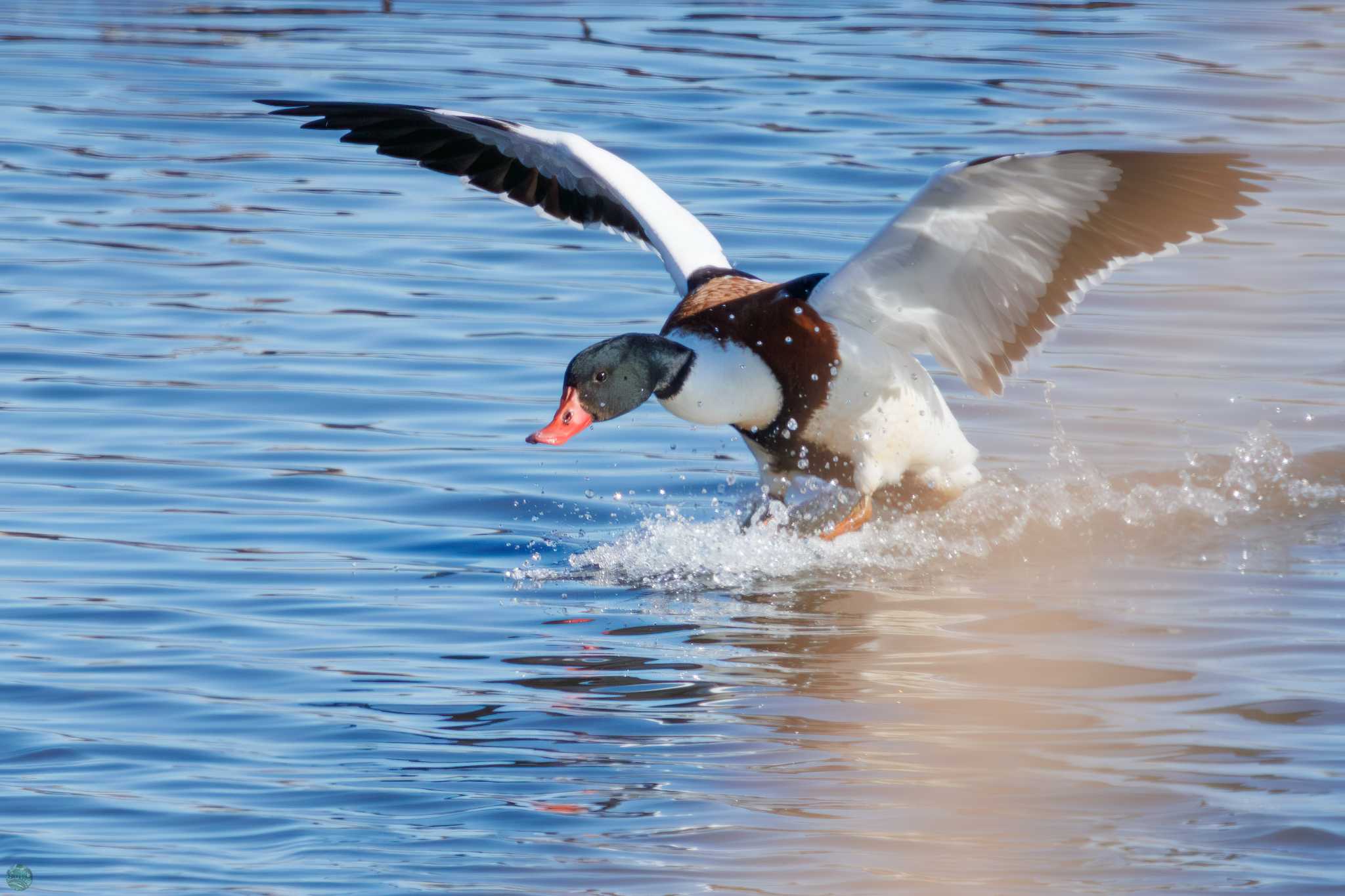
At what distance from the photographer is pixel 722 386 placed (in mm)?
6664

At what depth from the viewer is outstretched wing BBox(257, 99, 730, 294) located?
755 cm

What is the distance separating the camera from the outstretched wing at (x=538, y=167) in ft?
24.8

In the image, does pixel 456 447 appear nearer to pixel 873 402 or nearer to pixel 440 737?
pixel 873 402

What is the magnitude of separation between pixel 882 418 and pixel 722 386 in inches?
25.0

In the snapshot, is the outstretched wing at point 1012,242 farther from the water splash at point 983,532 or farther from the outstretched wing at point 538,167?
the outstretched wing at point 538,167

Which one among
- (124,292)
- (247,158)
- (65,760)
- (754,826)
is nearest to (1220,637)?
(754,826)

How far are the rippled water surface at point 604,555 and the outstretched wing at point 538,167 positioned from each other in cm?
96

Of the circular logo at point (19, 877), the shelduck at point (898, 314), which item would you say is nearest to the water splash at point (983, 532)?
the shelduck at point (898, 314)

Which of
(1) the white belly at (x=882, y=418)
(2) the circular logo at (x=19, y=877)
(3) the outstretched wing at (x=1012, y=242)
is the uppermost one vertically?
(3) the outstretched wing at (x=1012, y=242)

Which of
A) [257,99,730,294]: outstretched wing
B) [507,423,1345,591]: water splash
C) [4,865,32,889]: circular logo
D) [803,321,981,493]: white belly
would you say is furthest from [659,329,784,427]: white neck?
[4,865,32,889]: circular logo

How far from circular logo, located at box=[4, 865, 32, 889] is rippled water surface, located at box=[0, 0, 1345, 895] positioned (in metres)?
0.03

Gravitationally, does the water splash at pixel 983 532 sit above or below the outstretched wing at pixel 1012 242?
below

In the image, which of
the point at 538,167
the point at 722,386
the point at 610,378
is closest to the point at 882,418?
the point at 722,386

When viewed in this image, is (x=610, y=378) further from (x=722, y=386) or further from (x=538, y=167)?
(x=538, y=167)
